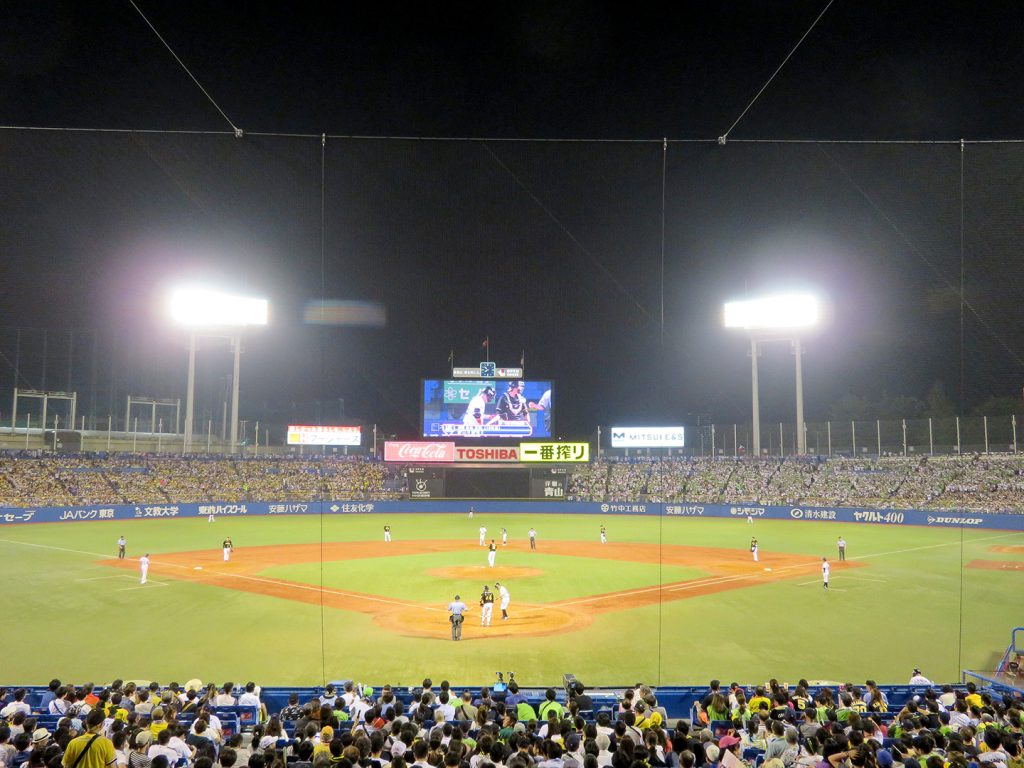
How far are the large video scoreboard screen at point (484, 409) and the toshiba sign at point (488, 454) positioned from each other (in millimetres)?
2814

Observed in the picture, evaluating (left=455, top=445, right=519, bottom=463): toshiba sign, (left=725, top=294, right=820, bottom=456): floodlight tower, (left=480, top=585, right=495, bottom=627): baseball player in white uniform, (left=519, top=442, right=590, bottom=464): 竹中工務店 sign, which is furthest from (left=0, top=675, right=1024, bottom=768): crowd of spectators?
(left=725, top=294, right=820, bottom=456): floodlight tower

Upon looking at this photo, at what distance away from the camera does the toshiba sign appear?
6175 centimetres

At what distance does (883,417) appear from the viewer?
8450 cm

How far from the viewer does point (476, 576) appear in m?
29.8

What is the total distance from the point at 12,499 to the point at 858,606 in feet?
186

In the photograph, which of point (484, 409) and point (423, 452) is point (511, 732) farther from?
point (423, 452)

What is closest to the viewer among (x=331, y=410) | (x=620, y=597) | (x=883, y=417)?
(x=620, y=597)

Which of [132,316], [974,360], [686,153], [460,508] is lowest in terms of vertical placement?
[460,508]

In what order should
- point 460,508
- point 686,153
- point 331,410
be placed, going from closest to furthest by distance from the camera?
point 686,153 → point 460,508 → point 331,410

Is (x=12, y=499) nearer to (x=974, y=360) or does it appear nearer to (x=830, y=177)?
(x=830, y=177)

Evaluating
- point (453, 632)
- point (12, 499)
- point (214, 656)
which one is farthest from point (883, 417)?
point (12, 499)

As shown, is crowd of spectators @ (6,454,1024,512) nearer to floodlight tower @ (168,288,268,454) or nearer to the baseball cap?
floodlight tower @ (168,288,268,454)

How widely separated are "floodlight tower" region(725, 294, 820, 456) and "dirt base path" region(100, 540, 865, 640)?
3266 centimetres

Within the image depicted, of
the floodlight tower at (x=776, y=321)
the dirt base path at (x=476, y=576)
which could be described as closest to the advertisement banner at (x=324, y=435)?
the dirt base path at (x=476, y=576)
